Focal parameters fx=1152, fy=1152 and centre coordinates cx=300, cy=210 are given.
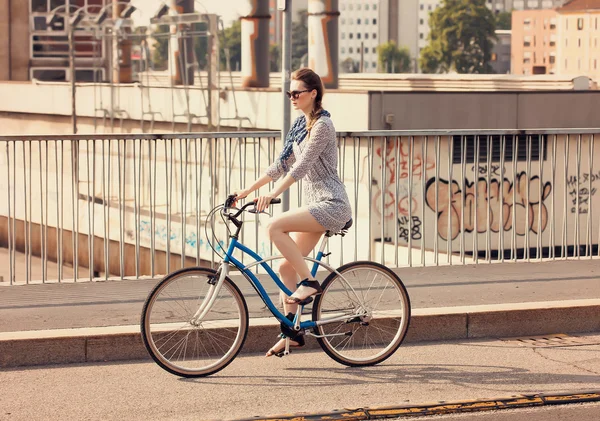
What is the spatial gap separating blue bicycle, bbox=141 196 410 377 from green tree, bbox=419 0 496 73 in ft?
411

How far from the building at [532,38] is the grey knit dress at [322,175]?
169m

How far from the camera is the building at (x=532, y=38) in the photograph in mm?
174250

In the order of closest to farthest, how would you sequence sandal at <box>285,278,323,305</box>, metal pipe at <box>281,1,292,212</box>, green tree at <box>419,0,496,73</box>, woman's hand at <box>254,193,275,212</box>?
woman's hand at <box>254,193,275,212</box> → sandal at <box>285,278,323,305</box> → metal pipe at <box>281,1,292,212</box> → green tree at <box>419,0,496,73</box>

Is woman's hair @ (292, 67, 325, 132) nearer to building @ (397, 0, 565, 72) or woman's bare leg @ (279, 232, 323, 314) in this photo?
woman's bare leg @ (279, 232, 323, 314)

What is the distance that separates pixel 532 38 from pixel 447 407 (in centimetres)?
17481

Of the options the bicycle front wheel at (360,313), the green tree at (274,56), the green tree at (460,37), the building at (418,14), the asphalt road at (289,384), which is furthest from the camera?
the building at (418,14)

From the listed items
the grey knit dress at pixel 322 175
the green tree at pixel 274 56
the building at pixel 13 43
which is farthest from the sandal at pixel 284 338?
the green tree at pixel 274 56

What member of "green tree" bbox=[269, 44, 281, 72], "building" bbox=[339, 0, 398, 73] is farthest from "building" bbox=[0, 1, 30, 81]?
"building" bbox=[339, 0, 398, 73]

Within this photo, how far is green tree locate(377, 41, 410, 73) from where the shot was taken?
15638cm

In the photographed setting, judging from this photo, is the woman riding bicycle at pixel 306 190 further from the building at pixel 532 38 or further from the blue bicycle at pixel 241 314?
the building at pixel 532 38

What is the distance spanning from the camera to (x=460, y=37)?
132m

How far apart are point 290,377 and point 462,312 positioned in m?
1.62

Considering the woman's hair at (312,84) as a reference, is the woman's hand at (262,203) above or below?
below

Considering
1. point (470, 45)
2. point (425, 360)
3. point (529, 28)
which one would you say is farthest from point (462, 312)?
point (529, 28)
